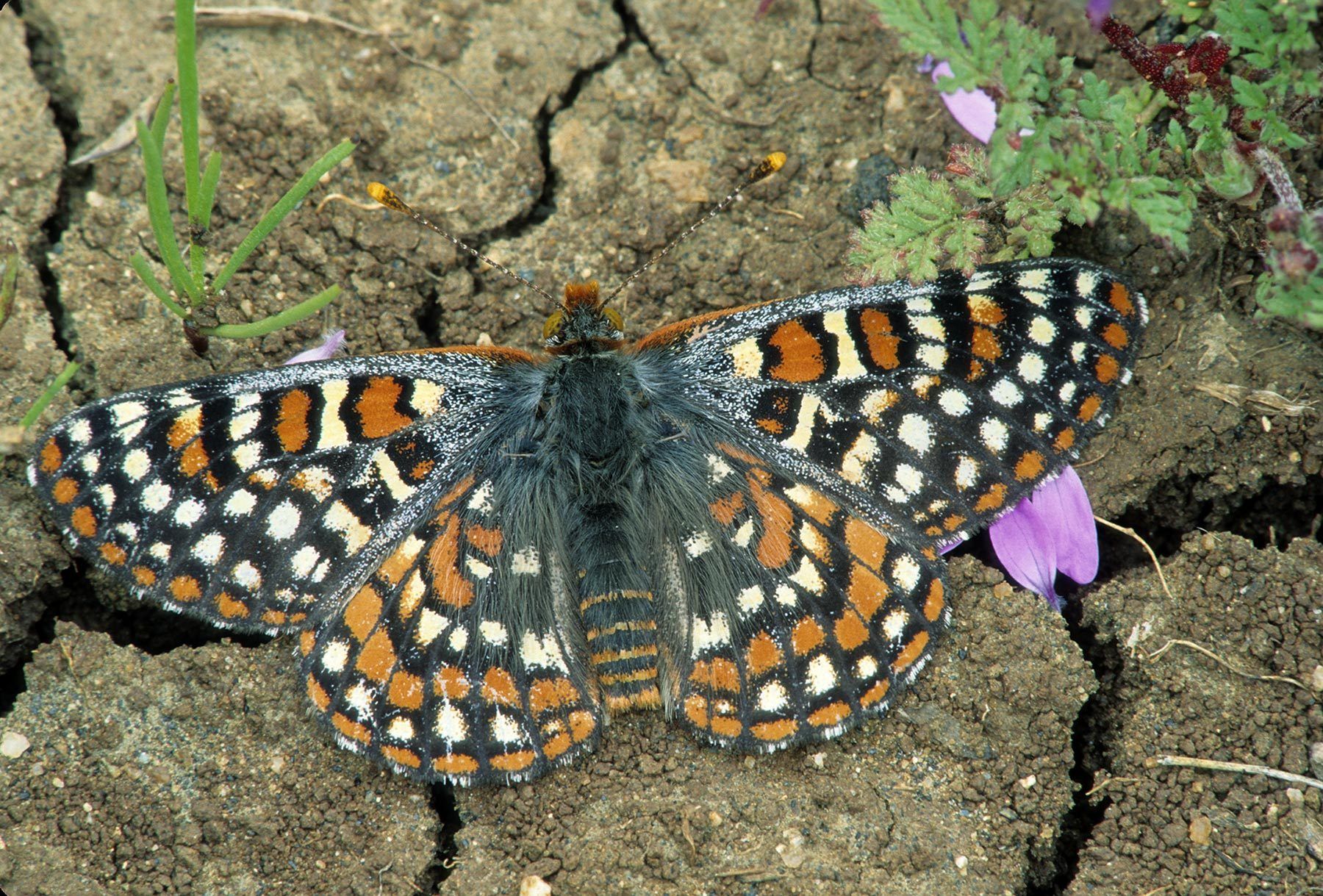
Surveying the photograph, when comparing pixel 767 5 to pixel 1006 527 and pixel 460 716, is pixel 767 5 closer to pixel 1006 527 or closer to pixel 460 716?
pixel 1006 527

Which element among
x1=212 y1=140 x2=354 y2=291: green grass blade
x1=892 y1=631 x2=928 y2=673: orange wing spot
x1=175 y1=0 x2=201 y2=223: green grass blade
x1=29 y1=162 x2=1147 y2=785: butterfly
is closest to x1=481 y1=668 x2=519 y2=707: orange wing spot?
x1=29 y1=162 x2=1147 y2=785: butterfly

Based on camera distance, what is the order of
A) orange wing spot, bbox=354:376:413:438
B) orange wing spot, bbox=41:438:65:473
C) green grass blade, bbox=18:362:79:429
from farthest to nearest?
green grass blade, bbox=18:362:79:429
orange wing spot, bbox=354:376:413:438
orange wing spot, bbox=41:438:65:473

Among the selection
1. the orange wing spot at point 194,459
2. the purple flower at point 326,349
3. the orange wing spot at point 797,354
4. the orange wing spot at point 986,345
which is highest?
the orange wing spot at point 986,345

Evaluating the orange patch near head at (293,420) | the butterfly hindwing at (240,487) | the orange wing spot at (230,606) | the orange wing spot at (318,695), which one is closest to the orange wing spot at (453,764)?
the orange wing spot at (318,695)

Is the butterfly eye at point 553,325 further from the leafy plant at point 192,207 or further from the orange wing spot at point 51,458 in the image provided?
the orange wing spot at point 51,458

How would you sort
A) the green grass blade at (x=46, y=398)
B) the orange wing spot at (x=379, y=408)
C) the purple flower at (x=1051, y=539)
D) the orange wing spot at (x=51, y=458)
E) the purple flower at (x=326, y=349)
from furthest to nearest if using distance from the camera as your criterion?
1. the purple flower at (x=326, y=349)
2. the purple flower at (x=1051, y=539)
3. the green grass blade at (x=46, y=398)
4. the orange wing spot at (x=379, y=408)
5. the orange wing spot at (x=51, y=458)

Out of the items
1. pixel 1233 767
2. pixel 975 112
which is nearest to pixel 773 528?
pixel 1233 767

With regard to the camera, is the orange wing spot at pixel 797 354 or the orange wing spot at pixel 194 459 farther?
the orange wing spot at pixel 797 354

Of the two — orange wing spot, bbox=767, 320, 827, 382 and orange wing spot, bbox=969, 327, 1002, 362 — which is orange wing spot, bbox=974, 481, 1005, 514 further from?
orange wing spot, bbox=767, 320, 827, 382
